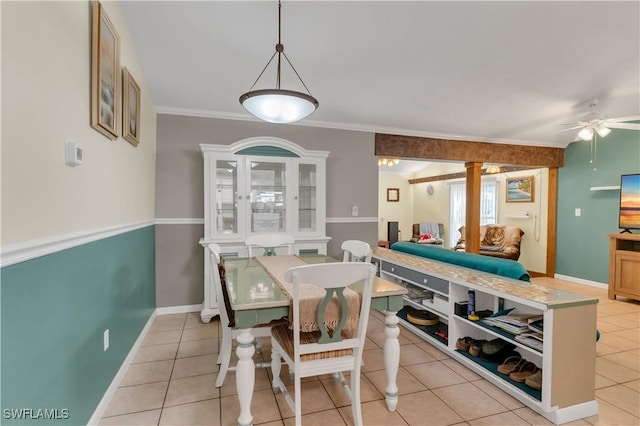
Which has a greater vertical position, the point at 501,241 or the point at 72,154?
the point at 72,154

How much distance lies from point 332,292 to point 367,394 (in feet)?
3.07

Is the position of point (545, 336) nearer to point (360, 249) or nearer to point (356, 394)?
point (356, 394)

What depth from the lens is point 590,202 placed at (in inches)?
198

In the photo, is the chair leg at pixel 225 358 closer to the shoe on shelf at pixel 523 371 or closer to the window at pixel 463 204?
the shoe on shelf at pixel 523 371

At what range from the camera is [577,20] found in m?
2.36

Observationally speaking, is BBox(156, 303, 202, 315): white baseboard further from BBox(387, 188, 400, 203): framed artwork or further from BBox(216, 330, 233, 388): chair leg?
BBox(387, 188, 400, 203): framed artwork

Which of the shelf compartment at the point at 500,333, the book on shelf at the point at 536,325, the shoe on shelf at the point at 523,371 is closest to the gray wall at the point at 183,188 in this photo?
the shelf compartment at the point at 500,333

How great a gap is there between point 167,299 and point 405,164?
20.8ft

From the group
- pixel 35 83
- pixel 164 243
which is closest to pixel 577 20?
pixel 35 83

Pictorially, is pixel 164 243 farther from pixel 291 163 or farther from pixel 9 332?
pixel 9 332

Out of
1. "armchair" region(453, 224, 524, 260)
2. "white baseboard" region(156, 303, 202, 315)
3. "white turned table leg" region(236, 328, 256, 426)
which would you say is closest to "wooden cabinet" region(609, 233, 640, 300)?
"armchair" region(453, 224, 524, 260)

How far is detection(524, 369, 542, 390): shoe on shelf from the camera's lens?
1929 mm

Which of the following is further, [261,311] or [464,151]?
[464,151]

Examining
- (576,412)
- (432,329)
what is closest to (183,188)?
(432,329)
